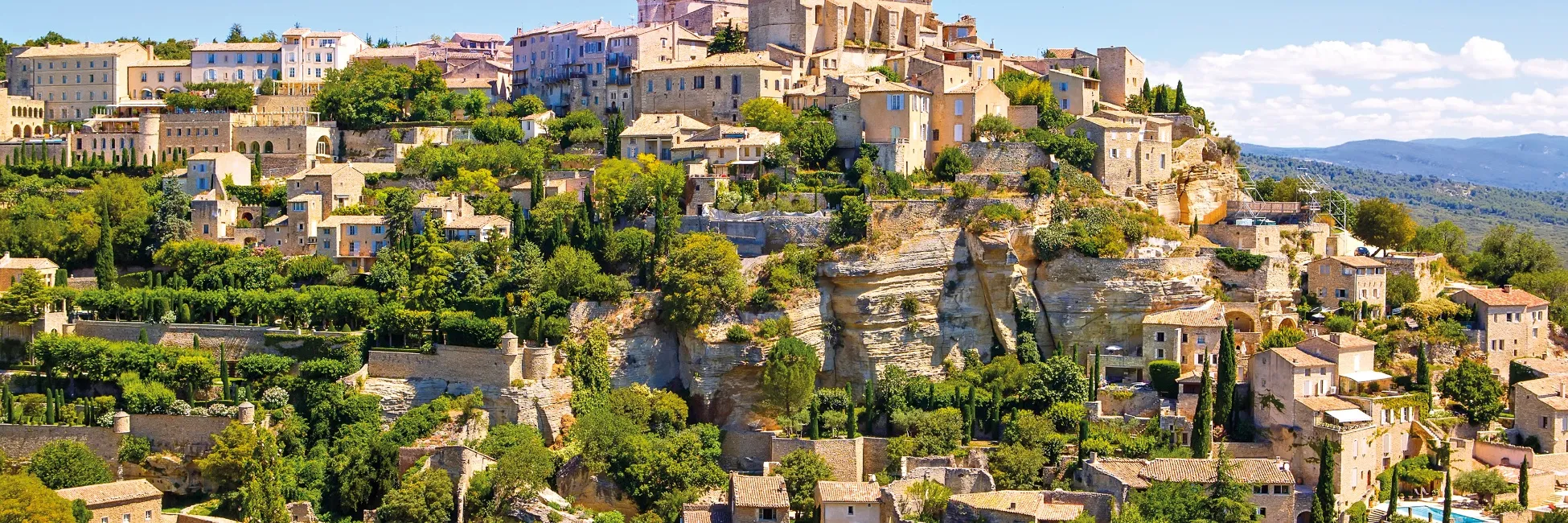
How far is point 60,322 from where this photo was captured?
55.1m

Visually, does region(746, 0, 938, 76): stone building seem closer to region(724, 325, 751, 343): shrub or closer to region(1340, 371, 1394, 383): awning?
region(724, 325, 751, 343): shrub

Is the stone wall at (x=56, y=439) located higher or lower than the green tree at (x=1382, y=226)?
lower

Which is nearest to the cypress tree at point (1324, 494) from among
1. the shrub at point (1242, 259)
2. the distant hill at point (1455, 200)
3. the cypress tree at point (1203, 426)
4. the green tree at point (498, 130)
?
the cypress tree at point (1203, 426)

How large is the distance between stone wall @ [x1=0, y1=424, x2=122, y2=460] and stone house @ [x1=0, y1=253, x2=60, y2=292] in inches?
291

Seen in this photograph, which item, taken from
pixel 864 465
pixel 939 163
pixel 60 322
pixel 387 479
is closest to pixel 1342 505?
pixel 864 465

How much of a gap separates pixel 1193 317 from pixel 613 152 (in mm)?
21253

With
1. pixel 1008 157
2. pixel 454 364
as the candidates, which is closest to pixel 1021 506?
pixel 1008 157

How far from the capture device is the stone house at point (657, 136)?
202ft

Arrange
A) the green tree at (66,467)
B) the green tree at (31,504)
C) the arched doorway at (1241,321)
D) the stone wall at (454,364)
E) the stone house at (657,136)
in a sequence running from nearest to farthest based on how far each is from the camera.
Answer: the green tree at (31,504) < the green tree at (66,467) < the stone wall at (454,364) < the arched doorway at (1241,321) < the stone house at (657,136)

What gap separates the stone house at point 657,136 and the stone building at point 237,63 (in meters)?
20.5

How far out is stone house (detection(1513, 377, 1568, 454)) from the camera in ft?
160

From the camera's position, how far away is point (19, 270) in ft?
187

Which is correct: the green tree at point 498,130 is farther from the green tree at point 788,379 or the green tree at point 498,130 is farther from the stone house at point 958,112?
the green tree at point 788,379

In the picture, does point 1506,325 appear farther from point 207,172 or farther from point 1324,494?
point 207,172
